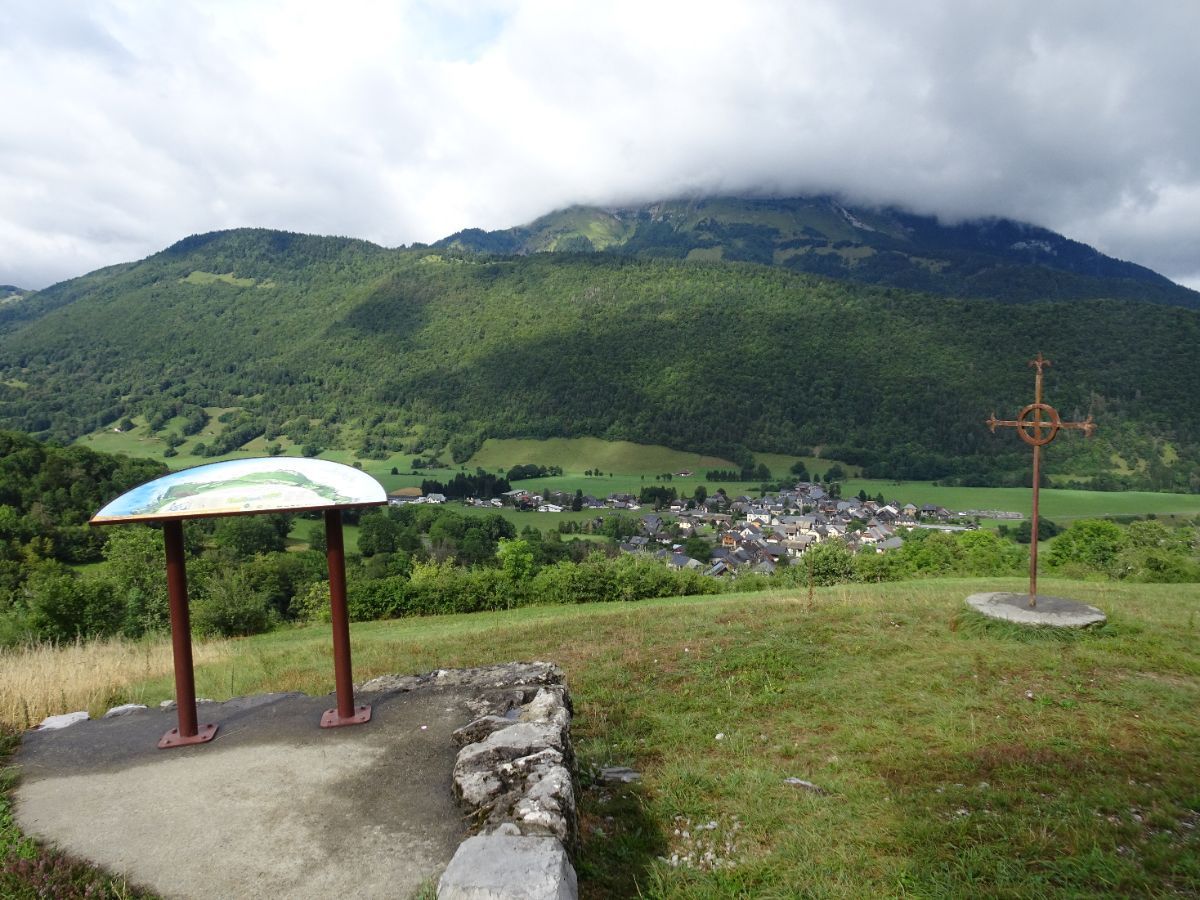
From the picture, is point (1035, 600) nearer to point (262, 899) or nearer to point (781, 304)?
point (262, 899)

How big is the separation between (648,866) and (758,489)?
326 ft

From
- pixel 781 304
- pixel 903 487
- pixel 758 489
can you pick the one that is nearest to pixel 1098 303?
pixel 781 304

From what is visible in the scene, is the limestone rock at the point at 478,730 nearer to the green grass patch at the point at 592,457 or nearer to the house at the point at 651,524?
the house at the point at 651,524

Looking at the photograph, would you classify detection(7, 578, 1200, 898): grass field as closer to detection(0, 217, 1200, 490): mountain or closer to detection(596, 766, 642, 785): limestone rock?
detection(596, 766, 642, 785): limestone rock

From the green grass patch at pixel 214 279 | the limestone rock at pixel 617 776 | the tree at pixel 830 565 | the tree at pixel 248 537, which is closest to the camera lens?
the limestone rock at pixel 617 776

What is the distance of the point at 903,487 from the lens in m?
101

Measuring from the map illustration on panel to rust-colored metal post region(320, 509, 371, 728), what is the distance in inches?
12.9

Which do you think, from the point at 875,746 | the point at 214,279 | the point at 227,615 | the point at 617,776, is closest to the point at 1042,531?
the point at 227,615

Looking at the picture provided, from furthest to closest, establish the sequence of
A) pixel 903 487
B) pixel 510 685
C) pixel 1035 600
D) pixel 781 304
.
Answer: pixel 781 304 → pixel 903 487 → pixel 1035 600 → pixel 510 685

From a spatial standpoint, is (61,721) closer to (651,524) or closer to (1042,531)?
(651,524)

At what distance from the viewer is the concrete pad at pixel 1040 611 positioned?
11.0 m

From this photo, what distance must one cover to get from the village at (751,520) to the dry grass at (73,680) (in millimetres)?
37918

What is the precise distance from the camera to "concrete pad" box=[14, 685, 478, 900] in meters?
4.67

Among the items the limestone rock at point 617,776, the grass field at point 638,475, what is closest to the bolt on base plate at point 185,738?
the limestone rock at point 617,776
